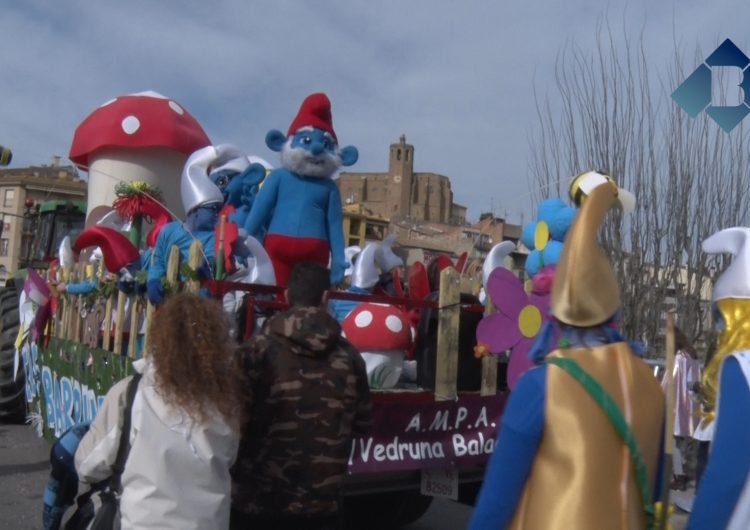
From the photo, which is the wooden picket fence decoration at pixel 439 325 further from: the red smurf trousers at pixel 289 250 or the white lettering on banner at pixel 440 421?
the red smurf trousers at pixel 289 250

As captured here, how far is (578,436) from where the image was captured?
86.0 inches

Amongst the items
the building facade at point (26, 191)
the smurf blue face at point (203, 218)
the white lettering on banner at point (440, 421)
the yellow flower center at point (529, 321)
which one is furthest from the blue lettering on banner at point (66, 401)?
the building facade at point (26, 191)

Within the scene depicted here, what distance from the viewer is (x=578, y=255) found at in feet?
7.55

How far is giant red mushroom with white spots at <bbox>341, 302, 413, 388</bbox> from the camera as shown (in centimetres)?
510

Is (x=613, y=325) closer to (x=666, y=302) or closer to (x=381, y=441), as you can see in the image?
(x=381, y=441)

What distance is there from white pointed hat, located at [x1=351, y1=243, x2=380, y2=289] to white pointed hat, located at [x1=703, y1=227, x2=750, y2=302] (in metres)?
4.02

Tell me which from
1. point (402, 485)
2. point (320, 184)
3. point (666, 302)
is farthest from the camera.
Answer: point (666, 302)

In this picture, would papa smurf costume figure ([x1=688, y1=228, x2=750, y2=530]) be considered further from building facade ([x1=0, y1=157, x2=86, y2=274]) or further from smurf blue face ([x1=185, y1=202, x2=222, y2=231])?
building facade ([x1=0, y1=157, x2=86, y2=274])

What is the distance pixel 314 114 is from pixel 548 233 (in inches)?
73.3

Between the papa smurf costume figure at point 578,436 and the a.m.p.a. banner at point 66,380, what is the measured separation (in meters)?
3.01

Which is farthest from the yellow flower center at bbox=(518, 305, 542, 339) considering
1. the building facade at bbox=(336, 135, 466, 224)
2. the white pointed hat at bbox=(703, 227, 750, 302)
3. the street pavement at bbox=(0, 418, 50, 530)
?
the building facade at bbox=(336, 135, 466, 224)

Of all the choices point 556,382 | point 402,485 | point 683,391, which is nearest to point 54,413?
point 402,485

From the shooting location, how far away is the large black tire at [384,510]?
6039 millimetres

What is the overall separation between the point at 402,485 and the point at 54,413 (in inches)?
124
